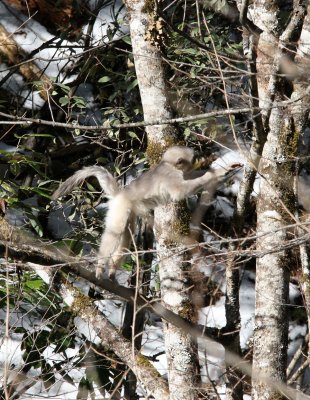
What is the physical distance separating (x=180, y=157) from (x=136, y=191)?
46 cm

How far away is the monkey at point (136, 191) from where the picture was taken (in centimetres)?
480

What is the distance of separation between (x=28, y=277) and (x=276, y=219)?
1872 mm

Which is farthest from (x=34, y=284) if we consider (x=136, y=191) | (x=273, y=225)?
(x=273, y=225)

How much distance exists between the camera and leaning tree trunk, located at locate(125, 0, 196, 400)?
4125mm

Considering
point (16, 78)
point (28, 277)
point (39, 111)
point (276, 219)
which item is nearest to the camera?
point (276, 219)

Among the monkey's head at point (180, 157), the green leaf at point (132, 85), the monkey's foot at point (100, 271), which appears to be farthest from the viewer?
the green leaf at point (132, 85)

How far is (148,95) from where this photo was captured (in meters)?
4.25

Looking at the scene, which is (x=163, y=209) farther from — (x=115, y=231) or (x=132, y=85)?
(x=132, y=85)

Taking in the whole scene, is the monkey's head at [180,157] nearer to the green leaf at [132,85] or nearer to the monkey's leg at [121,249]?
the monkey's leg at [121,249]

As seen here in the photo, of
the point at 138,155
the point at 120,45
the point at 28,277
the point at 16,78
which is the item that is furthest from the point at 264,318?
the point at 16,78

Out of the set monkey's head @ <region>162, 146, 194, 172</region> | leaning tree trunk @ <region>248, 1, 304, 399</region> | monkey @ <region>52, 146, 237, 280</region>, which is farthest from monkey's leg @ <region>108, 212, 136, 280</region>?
leaning tree trunk @ <region>248, 1, 304, 399</region>

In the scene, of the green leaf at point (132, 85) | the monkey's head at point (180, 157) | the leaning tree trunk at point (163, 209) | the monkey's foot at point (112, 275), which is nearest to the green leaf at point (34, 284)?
the monkey's foot at point (112, 275)

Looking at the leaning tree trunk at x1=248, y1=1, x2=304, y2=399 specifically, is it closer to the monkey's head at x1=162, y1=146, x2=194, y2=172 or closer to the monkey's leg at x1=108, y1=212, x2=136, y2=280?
the monkey's head at x1=162, y1=146, x2=194, y2=172

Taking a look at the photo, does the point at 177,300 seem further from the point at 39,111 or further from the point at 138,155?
the point at 39,111
